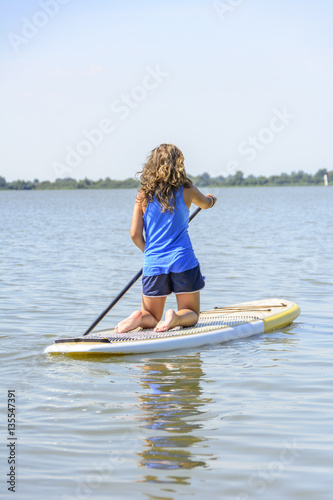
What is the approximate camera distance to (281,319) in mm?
7598

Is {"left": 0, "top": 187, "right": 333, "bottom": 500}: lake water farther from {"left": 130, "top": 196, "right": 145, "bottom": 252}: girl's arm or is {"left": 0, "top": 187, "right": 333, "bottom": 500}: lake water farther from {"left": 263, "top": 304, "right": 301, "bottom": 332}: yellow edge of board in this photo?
{"left": 130, "top": 196, "right": 145, "bottom": 252}: girl's arm

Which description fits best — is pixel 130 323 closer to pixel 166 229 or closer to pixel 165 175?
pixel 166 229

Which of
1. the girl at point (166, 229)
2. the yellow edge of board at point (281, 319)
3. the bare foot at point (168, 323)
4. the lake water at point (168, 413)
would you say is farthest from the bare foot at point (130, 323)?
the yellow edge of board at point (281, 319)

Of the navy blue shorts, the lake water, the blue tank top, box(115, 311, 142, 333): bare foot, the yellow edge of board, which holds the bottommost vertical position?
the lake water

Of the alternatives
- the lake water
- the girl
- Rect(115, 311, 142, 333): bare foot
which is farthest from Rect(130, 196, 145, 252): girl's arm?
the lake water

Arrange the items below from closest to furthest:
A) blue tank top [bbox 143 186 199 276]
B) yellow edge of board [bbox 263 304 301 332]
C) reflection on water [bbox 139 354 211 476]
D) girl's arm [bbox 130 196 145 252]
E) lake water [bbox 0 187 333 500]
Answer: lake water [bbox 0 187 333 500]
reflection on water [bbox 139 354 211 476]
blue tank top [bbox 143 186 199 276]
girl's arm [bbox 130 196 145 252]
yellow edge of board [bbox 263 304 301 332]

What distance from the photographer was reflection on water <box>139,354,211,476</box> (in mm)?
3830

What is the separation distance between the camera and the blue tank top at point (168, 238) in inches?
241

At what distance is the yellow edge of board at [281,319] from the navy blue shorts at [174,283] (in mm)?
1387

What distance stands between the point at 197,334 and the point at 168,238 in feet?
3.11

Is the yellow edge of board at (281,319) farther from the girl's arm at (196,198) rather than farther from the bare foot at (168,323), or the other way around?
the girl's arm at (196,198)

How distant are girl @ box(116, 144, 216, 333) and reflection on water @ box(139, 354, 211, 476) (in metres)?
0.59

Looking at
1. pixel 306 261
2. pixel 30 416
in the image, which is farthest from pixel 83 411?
pixel 306 261

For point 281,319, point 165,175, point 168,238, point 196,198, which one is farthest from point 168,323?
point 281,319
